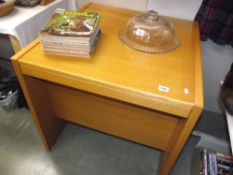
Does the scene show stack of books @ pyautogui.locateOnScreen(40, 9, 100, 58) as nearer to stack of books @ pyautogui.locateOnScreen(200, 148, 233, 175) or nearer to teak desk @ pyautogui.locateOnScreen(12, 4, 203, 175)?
teak desk @ pyautogui.locateOnScreen(12, 4, 203, 175)

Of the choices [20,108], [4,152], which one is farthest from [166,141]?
[20,108]

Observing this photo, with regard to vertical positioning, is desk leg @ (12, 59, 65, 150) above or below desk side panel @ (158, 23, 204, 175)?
below

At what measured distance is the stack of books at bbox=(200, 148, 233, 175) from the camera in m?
0.99

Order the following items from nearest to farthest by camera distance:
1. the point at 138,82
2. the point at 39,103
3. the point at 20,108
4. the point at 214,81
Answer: the point at 138,82 → the point at 39,103 → the point at 214,81 → the point at 20,108

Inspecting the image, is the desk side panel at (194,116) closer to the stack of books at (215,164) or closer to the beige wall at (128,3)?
the stack of books at (215,164)

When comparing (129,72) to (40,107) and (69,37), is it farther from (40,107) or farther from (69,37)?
(40,107)

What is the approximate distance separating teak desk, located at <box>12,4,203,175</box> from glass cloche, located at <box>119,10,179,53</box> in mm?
35

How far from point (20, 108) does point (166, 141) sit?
3.35 ft

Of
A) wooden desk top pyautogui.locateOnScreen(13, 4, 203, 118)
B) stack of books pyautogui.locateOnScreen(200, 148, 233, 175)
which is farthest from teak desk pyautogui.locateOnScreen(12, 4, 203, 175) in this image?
stack of books pyautogui.locateOnScreen(200, 148, 233, 175)

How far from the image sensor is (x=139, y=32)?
88 centimetres

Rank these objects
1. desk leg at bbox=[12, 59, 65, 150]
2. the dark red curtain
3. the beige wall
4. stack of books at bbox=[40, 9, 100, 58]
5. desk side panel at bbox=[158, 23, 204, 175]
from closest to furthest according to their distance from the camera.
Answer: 1. desk side panel at bbox=[158, 23, 204, 175]
2. stack of books at bbox=[40, 9, 100, 58]
3. desk leg at bbox=[12, 59, 65, 150]
4. the dark red curtain
5. the beige wall

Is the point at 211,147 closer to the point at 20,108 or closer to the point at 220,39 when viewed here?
the point at 220,39

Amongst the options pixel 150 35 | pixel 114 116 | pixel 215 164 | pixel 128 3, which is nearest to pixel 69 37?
pixel 150 35

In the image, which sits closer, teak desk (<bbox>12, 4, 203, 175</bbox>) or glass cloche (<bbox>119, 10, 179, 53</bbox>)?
teak desk (<bbox>12, 4, 203, 175</bbox>)
